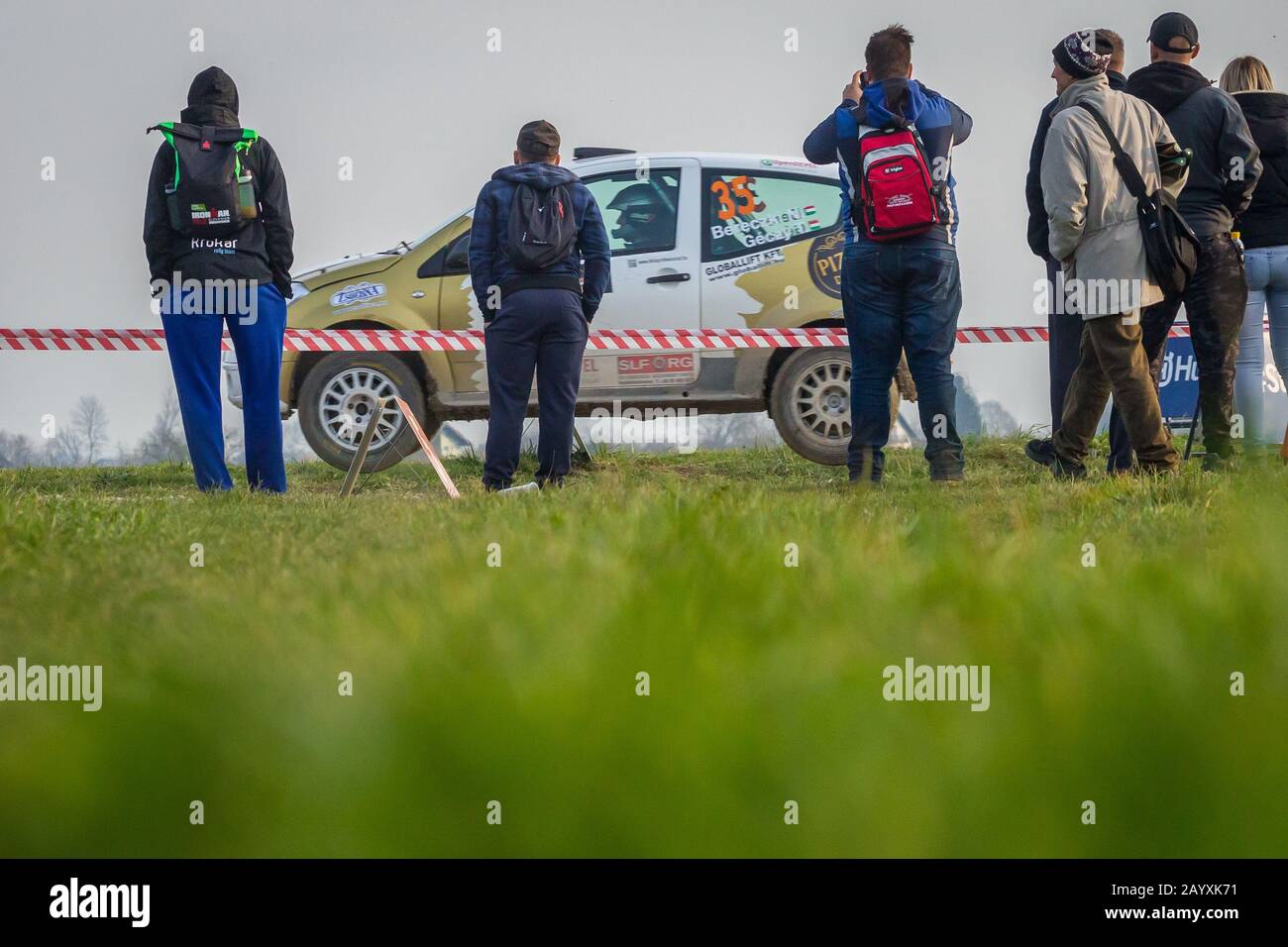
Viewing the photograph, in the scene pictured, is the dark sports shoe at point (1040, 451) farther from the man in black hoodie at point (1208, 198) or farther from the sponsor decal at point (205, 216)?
the sponsor decal at point (205, 216)

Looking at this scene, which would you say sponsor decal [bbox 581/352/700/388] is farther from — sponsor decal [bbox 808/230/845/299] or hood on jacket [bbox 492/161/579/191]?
hood on jacket [bbox 492/161/579/191]

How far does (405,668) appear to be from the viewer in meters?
1.76

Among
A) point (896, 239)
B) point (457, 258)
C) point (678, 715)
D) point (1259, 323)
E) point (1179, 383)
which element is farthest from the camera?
point (1179, 383)

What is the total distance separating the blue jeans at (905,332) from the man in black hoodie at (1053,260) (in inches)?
16.6

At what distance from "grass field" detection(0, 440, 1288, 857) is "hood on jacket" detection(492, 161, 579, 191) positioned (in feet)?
15.9

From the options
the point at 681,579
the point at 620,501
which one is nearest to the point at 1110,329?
the point at 620,501

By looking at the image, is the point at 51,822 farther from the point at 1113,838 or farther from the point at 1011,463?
the point at 1011,463

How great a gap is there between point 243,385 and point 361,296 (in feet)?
7.33

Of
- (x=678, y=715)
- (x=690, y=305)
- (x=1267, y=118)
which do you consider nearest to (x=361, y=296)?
(x=690, y=305)

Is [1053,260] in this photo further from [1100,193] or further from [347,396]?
[347,396]

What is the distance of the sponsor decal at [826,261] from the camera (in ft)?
29.7

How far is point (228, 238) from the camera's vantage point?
704cm

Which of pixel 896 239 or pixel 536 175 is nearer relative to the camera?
pixel 896 239

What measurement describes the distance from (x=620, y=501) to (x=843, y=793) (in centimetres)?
276
